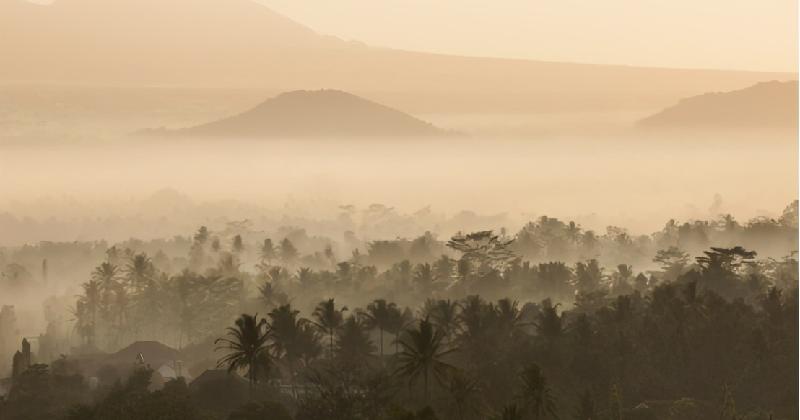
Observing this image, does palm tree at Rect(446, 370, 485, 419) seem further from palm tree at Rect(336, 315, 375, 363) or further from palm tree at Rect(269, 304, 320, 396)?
palm tree at Rect(269, 304, 320, 396)

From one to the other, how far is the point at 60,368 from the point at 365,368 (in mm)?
39176

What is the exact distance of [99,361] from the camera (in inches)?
7274

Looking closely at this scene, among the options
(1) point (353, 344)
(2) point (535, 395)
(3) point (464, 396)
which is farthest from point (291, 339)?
(2) point (535, 395)

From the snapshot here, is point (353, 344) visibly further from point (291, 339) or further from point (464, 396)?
point (464, 396)

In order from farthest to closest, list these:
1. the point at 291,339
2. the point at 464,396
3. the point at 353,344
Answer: the point at 353,344 < the point at 291,339 < the point at 464,396

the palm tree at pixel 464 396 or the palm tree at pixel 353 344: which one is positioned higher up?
the palm tree at pixel 353 344

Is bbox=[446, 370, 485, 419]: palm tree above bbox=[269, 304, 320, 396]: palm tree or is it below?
below

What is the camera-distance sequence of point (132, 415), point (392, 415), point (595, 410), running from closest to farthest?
point (392, 415) → point (132, 415) → point (595, 410)

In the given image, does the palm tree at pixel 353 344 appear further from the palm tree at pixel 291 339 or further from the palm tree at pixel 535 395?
the palm tree at pixel 535 395

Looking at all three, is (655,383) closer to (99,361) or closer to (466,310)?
(466,310)

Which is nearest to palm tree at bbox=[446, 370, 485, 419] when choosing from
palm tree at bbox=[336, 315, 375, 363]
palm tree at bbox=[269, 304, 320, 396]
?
palm tree at bbox=[336, 315, 375, 363]

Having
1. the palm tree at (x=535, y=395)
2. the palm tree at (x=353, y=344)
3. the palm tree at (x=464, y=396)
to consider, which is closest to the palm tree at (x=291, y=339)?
the palm tree at (x=353, y=344)

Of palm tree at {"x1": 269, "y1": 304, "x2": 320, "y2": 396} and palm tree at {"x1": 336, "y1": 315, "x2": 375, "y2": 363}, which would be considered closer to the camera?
palm tree at {"x1": 269, "y1": 304, "x2": 320, "y2": 396}

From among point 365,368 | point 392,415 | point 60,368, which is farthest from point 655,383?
point 60,368
